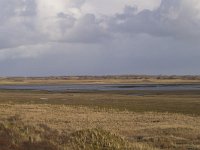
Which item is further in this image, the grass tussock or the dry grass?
the dry grass

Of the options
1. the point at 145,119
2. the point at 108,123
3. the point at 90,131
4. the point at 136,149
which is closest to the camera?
the point at 136,149

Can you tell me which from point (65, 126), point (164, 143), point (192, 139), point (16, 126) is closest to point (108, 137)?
point (164, 143)

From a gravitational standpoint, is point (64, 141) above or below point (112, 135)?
below

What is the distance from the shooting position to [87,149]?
16.2m

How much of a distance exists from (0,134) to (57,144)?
15.6 feet

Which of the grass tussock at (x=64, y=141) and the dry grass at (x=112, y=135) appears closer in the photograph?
the grass tussock at (x=64, y=141)

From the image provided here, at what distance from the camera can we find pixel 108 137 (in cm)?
1805

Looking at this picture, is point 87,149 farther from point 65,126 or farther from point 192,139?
point 65,126

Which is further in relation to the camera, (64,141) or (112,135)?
(112,135)

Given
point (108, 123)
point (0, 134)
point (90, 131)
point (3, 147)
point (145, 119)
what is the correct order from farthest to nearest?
point (145, 119)
point (108, 123)
point (0, 134)
point (90, 131)
point (3, 147)

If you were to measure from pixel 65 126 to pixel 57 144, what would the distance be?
10206 millimetres

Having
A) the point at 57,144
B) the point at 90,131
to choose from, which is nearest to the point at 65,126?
the point at 90,131

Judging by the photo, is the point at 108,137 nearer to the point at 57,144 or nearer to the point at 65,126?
the point at 57,144

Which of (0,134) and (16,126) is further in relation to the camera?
(16,126)
